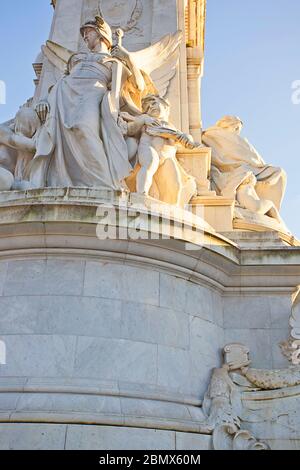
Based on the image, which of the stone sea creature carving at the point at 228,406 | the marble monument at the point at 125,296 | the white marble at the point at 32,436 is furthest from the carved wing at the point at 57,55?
the white marble at the point at 32,436

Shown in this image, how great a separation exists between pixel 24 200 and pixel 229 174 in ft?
20.8

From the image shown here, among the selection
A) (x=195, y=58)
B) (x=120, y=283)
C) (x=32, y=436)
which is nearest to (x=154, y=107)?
(x=120, y=283)

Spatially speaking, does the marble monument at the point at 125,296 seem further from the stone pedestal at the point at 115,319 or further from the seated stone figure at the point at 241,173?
the seated stone figure at the point at 241,173

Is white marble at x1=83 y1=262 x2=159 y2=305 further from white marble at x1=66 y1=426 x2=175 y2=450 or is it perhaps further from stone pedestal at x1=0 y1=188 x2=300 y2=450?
white marble at x1=66 y1=426 x2=175 y2=450

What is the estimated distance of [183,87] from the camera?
12.8m

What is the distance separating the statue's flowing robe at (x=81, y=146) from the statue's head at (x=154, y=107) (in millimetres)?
945

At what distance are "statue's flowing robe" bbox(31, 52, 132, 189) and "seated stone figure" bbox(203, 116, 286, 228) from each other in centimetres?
383

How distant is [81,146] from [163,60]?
15.8 ft

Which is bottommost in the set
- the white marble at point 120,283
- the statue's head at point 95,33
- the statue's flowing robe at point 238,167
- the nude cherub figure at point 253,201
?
the white marble at point 120,283

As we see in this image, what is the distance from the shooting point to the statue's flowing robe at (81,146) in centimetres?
888

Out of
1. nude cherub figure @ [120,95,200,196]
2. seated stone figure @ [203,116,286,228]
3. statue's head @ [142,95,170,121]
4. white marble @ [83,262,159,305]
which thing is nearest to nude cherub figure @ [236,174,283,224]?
seated stone figure @ [203,116,286,228]

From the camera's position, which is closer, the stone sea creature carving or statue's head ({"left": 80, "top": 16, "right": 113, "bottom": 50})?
the stone sea creature carving

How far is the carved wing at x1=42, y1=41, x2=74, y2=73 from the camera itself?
12.4 metres
